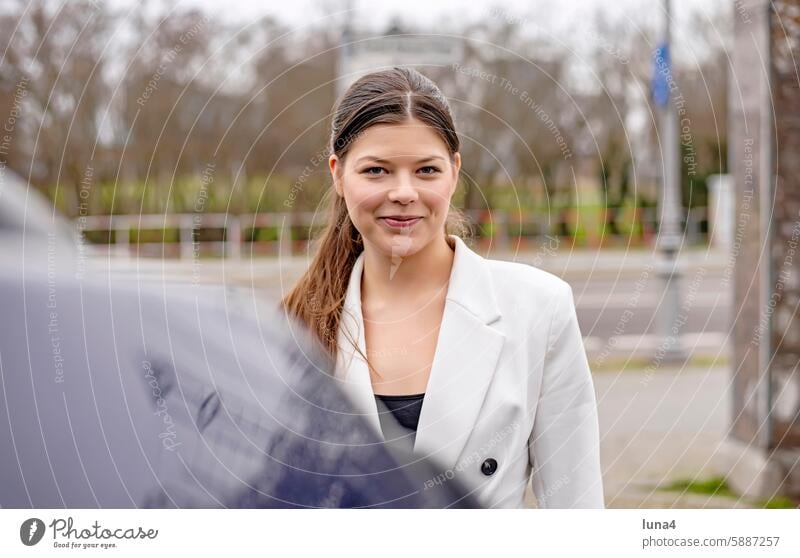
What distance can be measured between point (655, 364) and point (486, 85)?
2.21m

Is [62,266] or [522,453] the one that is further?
[62,266]

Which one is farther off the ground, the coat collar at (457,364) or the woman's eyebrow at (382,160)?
the woman's eyebrow at (382,160)

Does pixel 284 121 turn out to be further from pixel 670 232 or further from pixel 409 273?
pixel 670 232

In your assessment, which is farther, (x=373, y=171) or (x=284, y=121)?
(x=284, y=121)

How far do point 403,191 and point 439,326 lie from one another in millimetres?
235

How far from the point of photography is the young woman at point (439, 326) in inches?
61.7

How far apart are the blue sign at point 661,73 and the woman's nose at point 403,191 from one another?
1.32 metres

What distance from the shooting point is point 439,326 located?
1.66 meters

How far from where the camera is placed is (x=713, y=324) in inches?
258
